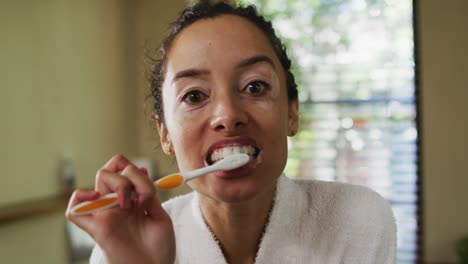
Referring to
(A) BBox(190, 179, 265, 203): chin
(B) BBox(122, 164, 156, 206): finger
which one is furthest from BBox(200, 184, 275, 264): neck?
(B) BBox(122, 164, 156, 206): finger

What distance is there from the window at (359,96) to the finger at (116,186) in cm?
184

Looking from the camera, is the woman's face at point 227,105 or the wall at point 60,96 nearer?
the woman's face at point 227,105

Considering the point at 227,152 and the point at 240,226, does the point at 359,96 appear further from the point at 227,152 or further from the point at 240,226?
the point at 227,152

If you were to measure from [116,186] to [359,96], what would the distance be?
2.03m

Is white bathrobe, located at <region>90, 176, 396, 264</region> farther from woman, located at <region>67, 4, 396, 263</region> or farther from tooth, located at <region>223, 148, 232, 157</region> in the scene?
tooth, located at <region>223, 148, 232, 157</region>

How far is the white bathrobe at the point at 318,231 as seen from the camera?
80 cm

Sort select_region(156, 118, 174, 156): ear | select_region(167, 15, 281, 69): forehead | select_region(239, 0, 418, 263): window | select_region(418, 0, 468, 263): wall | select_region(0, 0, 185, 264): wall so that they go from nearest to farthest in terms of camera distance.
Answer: select_region(167, 15, 281, 69): forehead
select_region(156, 118, 174, 156): ear
select_region(0, 0, 185, 264): wall
select_region(418, 0, 468, 263): wall
select_region(239, 0, 418, 263): window

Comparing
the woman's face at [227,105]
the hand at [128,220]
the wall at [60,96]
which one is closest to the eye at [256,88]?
the woman's face at [227,105]

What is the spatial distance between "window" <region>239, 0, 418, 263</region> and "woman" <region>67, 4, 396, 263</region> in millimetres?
1585

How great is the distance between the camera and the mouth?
0.67m

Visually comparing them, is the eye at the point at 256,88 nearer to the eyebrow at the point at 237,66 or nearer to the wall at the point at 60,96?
the eyebrow at the point at 237,66

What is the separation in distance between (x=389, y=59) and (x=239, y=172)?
191 centimetres

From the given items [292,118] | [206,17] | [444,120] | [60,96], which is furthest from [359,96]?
[206,17]

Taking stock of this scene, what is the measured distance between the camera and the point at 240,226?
2.63 feet
